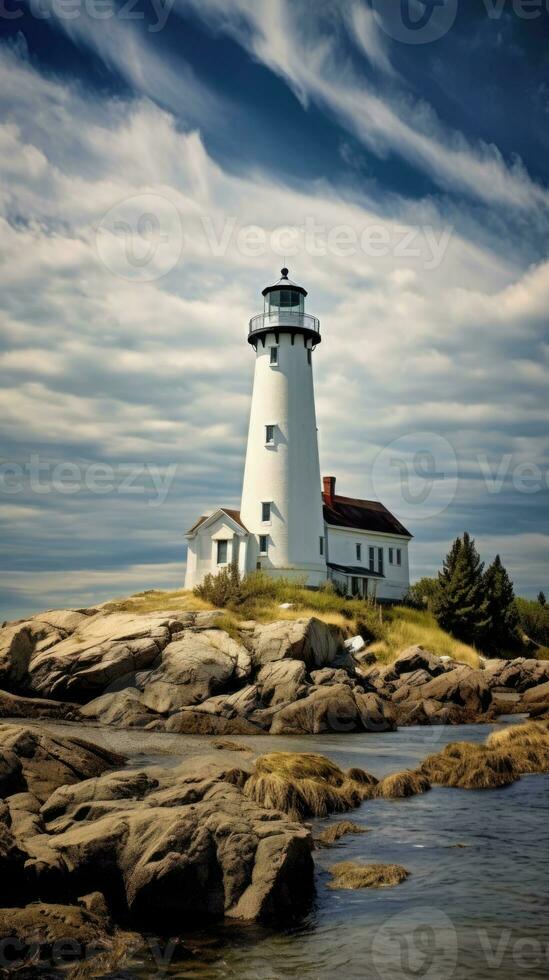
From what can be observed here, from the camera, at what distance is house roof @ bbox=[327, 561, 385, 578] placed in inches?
1859

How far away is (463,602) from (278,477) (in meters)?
14.6

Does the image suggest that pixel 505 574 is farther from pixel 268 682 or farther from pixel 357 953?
pixel 357 953

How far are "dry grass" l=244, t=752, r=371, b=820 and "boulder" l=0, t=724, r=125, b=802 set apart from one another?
3167 mm

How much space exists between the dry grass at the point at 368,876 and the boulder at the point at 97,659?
68.9 feet

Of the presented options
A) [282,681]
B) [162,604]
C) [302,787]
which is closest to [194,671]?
[282,681]

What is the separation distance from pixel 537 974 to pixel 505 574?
4926cm

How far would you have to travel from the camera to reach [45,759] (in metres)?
13.8

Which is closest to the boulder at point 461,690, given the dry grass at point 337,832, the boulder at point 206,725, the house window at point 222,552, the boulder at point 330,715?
the boulder at point 330,715

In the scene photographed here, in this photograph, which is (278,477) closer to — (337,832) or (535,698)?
(535,698)

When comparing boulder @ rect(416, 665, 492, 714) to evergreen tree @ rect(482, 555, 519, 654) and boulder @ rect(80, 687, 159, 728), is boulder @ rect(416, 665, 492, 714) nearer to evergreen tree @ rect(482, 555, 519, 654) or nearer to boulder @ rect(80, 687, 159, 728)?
boulder @ rect(80, 687, 159, 728)

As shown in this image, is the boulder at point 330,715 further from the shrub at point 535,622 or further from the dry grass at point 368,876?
the shrub at point 535,622
